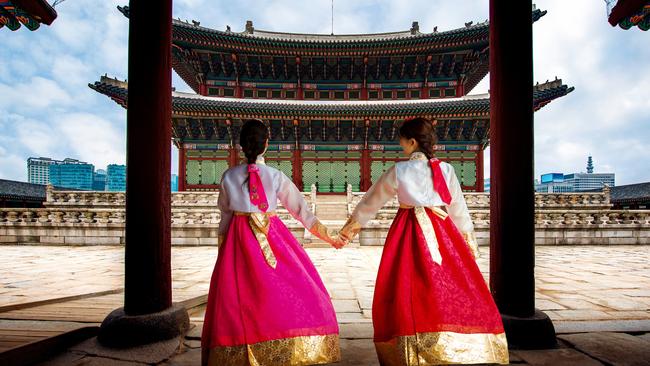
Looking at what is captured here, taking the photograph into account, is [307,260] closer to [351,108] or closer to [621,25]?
[621,25]

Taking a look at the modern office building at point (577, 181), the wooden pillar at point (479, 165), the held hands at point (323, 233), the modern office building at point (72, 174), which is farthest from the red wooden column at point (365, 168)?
the modern office building at point (72, 174)

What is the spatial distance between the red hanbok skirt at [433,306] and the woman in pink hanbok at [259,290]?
33 cm

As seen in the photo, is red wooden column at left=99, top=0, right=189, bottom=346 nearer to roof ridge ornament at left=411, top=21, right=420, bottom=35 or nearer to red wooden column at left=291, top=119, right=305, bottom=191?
red wooden column at left=291, top=119, right=305, bottom=191

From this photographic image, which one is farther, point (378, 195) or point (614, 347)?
point (614, 347)

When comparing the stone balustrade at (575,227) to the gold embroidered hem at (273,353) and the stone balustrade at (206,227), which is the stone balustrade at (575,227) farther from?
the gold embroidered hem at (273,353)

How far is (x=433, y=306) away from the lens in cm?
187

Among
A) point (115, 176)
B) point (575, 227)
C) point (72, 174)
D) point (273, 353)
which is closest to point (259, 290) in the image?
point (273, 353)

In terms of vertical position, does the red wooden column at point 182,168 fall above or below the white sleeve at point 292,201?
above

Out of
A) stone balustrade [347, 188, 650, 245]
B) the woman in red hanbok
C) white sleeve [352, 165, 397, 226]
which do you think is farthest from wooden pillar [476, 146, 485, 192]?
white sleeve [352, 165, 397, 226]

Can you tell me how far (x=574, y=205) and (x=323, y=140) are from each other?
10.5m

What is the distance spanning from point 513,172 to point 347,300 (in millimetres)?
2215

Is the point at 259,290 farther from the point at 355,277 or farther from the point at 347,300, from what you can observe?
the point at 355,277

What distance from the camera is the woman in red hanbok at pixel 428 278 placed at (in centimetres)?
Result: 184

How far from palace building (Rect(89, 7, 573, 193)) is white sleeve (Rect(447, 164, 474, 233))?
12.8 metres
